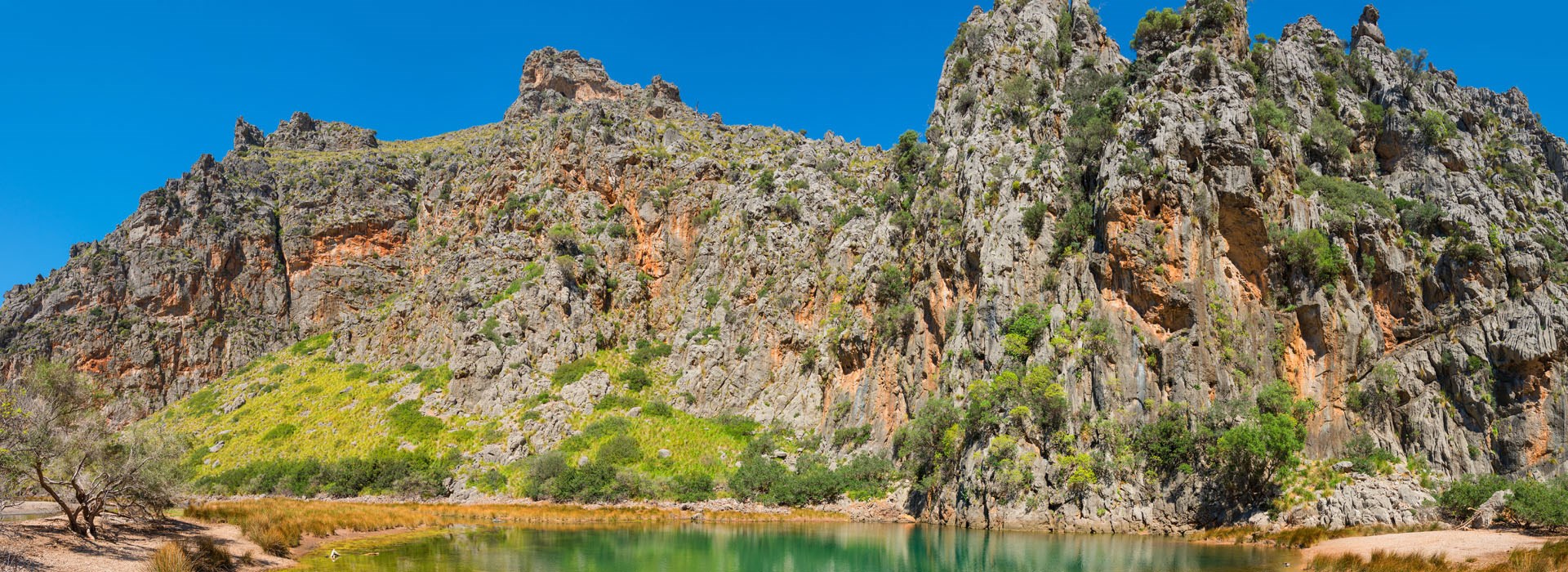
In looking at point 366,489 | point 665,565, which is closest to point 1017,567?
point 665,565

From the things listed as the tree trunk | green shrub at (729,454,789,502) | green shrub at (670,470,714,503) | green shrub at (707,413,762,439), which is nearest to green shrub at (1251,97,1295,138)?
green shrub at (729,454,789,502)

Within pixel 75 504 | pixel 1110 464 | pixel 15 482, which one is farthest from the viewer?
pixel 1110 464

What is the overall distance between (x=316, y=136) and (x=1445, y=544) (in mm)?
141304

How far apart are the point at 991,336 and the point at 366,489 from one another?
47.5m

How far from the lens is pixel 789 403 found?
229ft

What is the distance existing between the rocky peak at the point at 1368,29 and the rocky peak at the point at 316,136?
4984 inches

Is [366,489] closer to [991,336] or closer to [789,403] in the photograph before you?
[789,403]

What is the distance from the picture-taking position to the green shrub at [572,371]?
73.2 m

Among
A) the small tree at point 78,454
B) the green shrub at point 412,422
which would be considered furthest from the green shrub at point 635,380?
the small tree at point 78,454

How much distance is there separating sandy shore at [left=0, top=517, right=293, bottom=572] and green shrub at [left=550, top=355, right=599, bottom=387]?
134 ft

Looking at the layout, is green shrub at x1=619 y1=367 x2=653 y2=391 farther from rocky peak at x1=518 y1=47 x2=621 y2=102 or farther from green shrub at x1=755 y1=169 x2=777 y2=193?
rocky peak at x1=518 y1=47 x2=621 y2=102

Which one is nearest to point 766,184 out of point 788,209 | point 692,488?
point 788,209

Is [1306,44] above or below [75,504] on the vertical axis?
above

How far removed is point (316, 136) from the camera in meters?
126
